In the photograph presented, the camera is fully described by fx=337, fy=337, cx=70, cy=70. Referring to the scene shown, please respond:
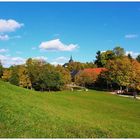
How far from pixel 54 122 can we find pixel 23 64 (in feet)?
291

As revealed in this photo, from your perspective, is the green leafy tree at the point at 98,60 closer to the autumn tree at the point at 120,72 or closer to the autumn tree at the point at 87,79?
the autumn tree at the point at 87,79

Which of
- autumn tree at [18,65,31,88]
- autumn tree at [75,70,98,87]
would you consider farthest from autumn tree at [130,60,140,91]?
autumn tree at [18,65,31,88]

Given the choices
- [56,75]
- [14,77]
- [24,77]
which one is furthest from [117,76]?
[14,77]

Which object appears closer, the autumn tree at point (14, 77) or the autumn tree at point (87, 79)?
the autumn tree at point (14, 77)

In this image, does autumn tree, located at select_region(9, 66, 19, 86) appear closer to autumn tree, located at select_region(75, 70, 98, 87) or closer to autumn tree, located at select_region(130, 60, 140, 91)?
autumn tree, located at select_region(75, 70, 98, 87)

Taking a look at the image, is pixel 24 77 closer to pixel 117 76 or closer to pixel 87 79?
pixel 117 76

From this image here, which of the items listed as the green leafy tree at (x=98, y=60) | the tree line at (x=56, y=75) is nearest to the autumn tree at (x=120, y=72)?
the tree line at (x=56, y=75)

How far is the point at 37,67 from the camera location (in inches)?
3942

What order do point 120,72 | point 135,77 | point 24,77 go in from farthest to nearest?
point 24,77 < point 120,72 < point 135,77

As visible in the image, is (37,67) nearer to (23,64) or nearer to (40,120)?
(23,64)

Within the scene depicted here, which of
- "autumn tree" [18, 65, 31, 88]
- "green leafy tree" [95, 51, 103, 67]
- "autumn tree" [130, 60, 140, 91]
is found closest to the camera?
"autumn tree" [130, 60, 140, 91]

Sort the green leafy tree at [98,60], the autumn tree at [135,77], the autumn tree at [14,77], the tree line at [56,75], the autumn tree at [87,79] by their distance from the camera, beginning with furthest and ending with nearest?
1. the green leafy tree at [98,60]
2. the autumn tree at [87,79]
3. the autumn tree at [14,77]
4. the tree line at [56,75]
5. the autumn tree at [135,77]

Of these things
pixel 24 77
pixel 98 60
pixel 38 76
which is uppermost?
pixel 98 60

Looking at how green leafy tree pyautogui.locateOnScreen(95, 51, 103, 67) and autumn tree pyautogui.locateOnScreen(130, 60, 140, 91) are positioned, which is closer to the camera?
autumn tree pyautogui.locateOnScreen(130, 60, 140, 91)
